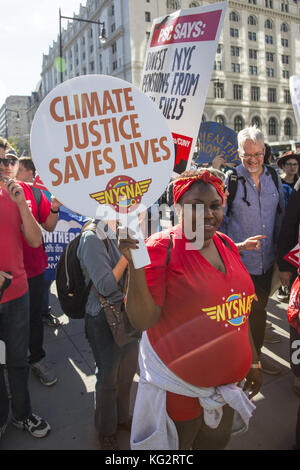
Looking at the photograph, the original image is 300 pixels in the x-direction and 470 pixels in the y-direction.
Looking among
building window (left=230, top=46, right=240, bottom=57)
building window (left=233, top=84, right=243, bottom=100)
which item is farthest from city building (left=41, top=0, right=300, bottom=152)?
building window (left=230, top=46, right=240, bottom=57)

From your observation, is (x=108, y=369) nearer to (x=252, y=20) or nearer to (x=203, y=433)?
(x=203, y=433)

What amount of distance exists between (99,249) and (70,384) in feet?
5.46

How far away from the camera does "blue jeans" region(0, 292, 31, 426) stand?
2.19 m

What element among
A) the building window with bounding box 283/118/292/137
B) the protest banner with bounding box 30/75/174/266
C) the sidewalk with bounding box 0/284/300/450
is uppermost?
the building window with bounding box 283/118/292/137

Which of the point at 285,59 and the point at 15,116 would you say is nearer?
the point at 285,59

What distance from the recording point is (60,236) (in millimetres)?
3793

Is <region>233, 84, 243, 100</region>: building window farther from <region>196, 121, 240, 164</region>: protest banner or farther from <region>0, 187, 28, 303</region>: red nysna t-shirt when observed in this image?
<region>0, 187, 28, 303</region>: red nysna t-shirt

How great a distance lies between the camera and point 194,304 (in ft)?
4.64

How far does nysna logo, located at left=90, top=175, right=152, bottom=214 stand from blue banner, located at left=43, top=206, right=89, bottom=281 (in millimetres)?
2480

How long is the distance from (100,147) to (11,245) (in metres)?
1.24

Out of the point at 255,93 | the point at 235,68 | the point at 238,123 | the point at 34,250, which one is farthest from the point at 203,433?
the point at 255,93

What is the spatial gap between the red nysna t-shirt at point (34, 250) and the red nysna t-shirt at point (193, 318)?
5.33 ft

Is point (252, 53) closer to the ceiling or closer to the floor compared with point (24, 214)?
closer to the ceiling
